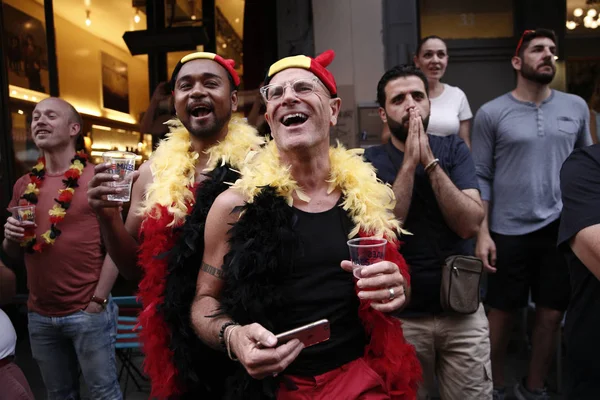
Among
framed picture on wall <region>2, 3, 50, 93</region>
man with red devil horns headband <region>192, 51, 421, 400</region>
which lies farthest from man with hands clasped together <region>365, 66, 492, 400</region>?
framed picture on wall <region>2, 3, 50, 93</region>

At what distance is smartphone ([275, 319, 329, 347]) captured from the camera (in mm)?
1603

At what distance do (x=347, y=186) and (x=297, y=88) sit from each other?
0.45m

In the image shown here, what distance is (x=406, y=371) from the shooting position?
2.09 metres

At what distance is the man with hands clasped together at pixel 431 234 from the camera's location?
2760 mm

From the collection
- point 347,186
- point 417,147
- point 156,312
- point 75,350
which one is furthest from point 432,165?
point 75,350

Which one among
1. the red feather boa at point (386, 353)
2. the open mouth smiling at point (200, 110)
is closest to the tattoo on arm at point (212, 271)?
the red feather boa at point (386, 353)

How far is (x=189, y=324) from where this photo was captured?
7.03 feet

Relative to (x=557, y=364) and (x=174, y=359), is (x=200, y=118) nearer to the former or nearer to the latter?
(x=174, y=359)

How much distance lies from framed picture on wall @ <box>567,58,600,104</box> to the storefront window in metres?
0.81

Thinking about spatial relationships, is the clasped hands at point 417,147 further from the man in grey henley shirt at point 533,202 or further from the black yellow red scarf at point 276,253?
the man in grey henley shirt at point 533,202

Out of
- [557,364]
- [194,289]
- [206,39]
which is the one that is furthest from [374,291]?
[206,39]

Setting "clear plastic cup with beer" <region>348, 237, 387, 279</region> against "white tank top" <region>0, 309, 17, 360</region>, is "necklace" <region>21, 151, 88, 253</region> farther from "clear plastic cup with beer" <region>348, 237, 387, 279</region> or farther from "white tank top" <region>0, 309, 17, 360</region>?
"clear plastic cup with beer" <region>348, 237, 387, 279</region>

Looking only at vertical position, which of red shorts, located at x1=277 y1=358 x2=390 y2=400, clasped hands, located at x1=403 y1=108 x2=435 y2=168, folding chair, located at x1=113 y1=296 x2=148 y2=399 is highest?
clasped hands, located at x1=403 y1=108 x2=435 y2=168

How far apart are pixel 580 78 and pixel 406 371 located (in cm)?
492
